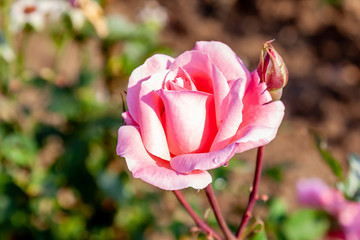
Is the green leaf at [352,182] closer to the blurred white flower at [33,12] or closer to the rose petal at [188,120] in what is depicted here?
the rose petal at [188,120]

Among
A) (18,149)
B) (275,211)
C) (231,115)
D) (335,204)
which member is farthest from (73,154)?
(231,115)

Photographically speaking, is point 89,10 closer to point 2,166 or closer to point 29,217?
point 2,166

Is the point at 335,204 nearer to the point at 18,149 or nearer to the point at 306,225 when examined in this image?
the point at 306,225

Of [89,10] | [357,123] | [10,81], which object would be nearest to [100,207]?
[10,81]

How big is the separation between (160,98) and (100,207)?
93cm

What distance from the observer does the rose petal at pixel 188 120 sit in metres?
0.47

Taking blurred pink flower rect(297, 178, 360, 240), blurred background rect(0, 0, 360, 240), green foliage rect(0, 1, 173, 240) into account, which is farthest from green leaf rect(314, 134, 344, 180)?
green foliage rect(0, 1, 173, 240)

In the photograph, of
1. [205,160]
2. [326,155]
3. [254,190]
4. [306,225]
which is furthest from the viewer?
[306,225]

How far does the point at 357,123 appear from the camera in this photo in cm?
215

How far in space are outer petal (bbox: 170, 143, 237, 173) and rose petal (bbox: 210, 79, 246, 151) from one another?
0.02 meters

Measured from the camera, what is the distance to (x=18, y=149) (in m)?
1.20

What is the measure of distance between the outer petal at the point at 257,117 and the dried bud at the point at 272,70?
1 cm

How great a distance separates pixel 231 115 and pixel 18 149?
35.6 inches

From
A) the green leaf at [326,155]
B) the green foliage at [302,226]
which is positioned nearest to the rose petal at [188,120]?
the green leaf at [326,155]
